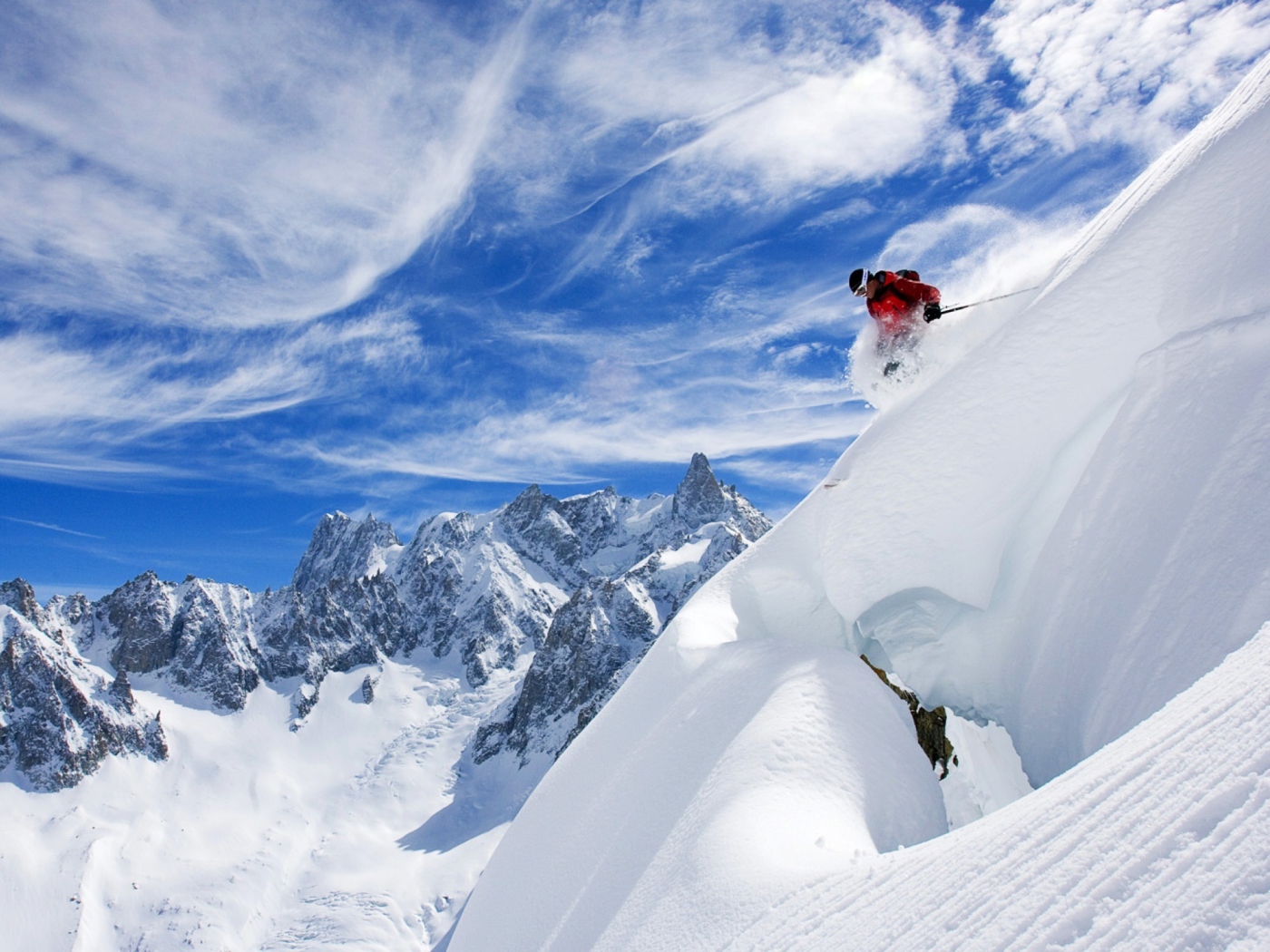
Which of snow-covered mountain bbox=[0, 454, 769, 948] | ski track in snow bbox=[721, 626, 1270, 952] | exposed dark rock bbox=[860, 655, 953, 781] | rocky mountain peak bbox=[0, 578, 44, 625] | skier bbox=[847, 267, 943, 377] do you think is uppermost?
rocky mountain peak bbox=[0, 578, 44, 625]

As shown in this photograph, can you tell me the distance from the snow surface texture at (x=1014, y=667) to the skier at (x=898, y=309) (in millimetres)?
1602

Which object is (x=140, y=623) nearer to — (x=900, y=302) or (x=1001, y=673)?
(x=900, y=302)

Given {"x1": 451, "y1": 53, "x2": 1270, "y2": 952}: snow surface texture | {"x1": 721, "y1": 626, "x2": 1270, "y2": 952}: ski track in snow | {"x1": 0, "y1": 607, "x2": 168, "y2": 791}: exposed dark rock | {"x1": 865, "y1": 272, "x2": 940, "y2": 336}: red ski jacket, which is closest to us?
{"x1": 721, "y1": 626, "x2": 1270, "y2": 952}: ski track in snow

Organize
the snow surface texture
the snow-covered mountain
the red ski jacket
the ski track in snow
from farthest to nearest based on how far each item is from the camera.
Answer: the snow-covered mountain → the red ski jacket → the snow surface texture → the ski track in snow

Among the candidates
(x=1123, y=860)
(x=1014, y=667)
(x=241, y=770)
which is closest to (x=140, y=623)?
(x=241, y=770)

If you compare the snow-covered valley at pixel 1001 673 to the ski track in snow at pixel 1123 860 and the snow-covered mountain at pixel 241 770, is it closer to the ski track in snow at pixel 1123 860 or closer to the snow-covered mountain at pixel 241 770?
the ski track in snow at pixel 1123 860

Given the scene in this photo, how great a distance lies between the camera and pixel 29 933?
114 metres

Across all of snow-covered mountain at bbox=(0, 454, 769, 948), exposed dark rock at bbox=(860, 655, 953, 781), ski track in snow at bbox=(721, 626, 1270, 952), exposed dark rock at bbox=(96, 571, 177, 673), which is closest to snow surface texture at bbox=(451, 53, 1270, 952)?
ski track in snow at bbox=(721, 626, 1270, 952)

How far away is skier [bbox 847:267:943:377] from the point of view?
1117 cm

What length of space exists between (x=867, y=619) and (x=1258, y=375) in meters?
4.98

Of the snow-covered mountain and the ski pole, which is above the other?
the snow-covered mountain

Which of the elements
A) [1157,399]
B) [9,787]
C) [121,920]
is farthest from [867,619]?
[9,787]

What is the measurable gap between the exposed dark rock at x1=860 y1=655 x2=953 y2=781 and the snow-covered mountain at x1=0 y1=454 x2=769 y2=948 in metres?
129

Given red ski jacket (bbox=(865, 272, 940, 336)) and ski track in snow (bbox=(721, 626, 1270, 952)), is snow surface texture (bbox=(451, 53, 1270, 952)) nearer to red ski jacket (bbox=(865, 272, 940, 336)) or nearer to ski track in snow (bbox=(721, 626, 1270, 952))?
ski track in snow (bbox=(721, 626, 1270, 952))
